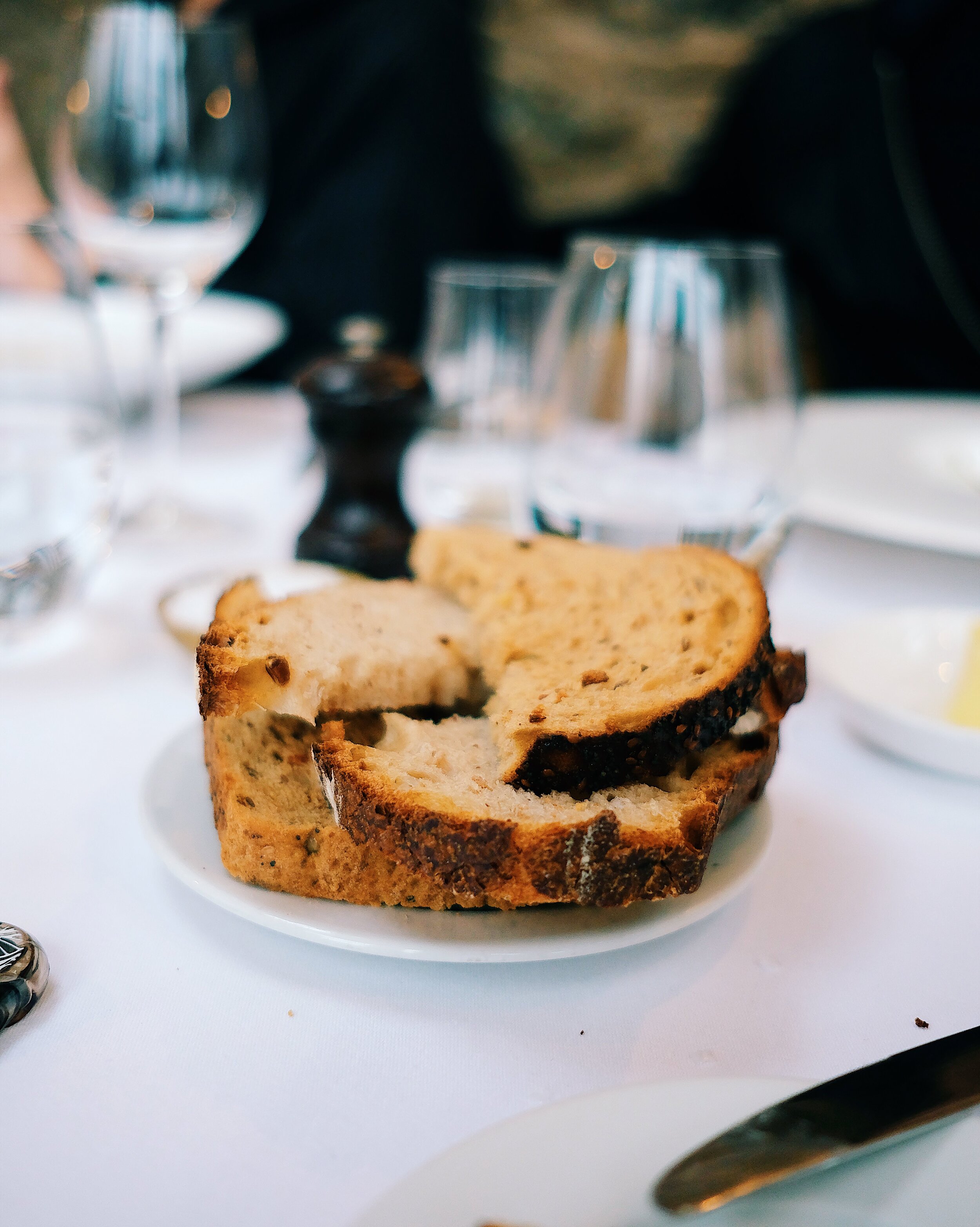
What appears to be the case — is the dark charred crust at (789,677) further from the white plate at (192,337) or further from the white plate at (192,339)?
the white plate at (192,339)

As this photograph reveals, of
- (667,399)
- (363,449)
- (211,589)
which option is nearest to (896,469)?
(667,399)

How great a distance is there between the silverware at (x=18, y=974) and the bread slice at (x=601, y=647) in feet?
0.74

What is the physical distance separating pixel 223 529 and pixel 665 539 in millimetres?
518

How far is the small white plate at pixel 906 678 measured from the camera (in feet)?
2.11

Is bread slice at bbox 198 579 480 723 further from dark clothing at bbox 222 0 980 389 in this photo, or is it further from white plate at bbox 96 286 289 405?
dark clothing at bbox 222 0 980 389

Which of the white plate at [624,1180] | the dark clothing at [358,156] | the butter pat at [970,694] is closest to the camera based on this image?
the white plate at [624,1180]

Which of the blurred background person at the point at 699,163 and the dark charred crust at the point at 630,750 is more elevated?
the blurred background person at the point at 699,163

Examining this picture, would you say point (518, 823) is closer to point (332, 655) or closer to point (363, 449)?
point (332, 655)

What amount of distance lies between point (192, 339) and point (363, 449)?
611 mm

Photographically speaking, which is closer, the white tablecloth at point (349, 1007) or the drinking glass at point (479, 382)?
the white tablecloth at point (349, 1007)

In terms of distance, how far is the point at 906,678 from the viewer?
28.3 inches

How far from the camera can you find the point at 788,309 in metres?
0.84

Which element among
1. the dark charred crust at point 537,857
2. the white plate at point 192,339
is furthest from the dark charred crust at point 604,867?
the white plate at point 192,339

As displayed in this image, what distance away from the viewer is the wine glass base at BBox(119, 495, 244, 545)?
1.06 metres
